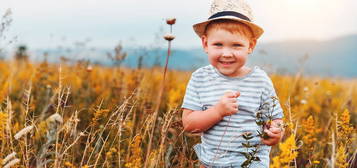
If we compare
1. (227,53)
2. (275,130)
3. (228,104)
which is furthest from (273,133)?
(227,53)

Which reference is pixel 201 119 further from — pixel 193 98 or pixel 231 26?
pixel 231 26

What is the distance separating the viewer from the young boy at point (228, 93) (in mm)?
2617

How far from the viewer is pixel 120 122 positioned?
8.39 ft

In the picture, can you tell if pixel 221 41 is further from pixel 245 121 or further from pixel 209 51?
pixel 245 121

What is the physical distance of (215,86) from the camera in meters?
2.76

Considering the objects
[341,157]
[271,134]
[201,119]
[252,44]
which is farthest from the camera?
[252,44]

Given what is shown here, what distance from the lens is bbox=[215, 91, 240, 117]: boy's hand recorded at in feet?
8.27

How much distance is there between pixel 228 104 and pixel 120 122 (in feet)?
2.18

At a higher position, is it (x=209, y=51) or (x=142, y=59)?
(x=209, y=51)

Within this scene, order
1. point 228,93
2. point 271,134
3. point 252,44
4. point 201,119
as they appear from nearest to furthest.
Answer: point 271,134 → point 228,93 → point 201,119 → point 252,44

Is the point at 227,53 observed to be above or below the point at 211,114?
above

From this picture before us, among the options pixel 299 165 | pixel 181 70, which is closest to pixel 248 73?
pixel 299 165

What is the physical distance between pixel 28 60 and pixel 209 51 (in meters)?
6.74

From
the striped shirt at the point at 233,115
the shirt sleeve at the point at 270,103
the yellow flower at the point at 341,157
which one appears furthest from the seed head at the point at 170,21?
the yellow flower at the point at 341,157
